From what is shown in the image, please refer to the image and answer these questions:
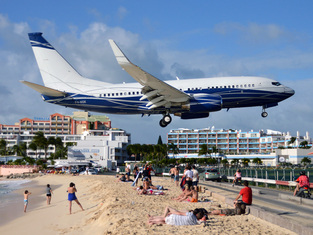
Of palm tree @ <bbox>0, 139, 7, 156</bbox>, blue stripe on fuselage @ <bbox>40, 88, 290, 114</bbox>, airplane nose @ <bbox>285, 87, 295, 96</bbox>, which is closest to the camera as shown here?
blue stripe on fuselage @ <bbox>40, 88, 290, 114</bbox>

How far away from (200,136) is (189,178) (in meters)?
164

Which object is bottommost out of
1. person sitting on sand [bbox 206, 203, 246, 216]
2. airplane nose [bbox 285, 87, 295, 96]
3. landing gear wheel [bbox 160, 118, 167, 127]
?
person sitting on sand [bbox 206, 203, 246, 216]

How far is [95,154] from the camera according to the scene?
366 ft

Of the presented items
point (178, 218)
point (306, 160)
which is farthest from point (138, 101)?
point (306, 160)

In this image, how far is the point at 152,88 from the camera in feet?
100

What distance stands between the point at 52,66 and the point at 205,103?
62.9 ft

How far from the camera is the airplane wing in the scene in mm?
26000

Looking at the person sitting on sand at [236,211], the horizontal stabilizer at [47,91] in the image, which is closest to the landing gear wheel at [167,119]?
the horizontal stabilizer at [47,91]

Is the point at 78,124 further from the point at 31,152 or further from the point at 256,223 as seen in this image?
the point at 256,223

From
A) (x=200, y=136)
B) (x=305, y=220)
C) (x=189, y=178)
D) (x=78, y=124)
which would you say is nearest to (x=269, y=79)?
(x=189, y=178)

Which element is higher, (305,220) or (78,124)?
(78,124)

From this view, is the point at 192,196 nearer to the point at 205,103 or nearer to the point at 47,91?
the point at 205,103

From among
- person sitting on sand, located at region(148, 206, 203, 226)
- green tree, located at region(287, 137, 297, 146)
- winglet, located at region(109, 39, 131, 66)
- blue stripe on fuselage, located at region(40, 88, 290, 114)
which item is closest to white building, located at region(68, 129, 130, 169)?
blue stripe on fuselage, located at region(40, 88, 290, 114)

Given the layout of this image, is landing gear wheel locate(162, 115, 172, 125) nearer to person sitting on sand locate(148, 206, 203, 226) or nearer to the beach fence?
the beach fence
